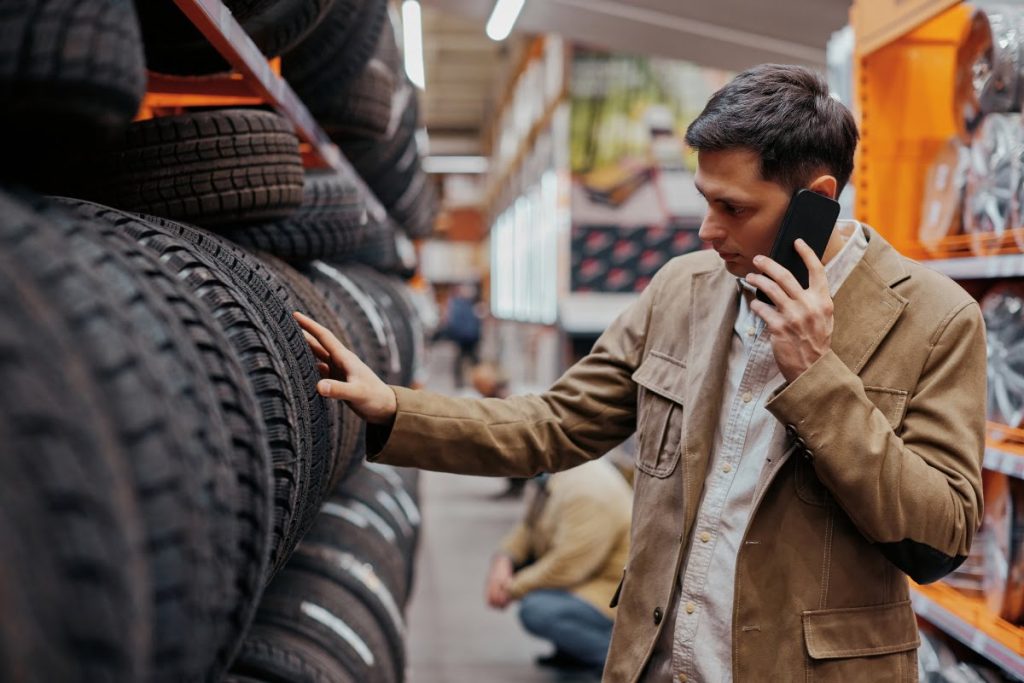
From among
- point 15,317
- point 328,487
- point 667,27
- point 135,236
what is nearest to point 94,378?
point 15,317

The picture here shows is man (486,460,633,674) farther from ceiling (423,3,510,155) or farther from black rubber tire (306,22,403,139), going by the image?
ceiling (423,3,510,155)

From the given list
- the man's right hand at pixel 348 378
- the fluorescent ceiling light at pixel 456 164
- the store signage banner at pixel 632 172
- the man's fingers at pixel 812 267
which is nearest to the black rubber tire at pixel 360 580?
the man's right hand at pixel 348 378

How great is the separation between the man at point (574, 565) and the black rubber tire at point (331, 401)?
97.2 inches

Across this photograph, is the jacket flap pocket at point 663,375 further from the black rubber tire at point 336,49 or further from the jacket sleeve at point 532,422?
the black rubber tire at point 336,49

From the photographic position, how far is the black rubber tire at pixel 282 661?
1.68m

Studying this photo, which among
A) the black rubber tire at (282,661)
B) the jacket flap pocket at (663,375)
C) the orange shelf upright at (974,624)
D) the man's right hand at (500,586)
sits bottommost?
the man's right hand at (500,586)

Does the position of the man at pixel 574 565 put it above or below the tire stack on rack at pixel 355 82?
below

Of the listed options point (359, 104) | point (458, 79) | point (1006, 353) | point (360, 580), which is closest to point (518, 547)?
point (360, 580)

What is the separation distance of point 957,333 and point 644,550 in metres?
0.58

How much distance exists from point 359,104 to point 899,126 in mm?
1433

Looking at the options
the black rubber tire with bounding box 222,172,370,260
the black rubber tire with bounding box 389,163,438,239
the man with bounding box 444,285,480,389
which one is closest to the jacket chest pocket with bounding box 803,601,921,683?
the black rubber tire with bounding box 222,172,370,260

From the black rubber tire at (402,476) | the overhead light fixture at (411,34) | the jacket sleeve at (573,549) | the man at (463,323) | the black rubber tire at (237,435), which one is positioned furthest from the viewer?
the man at (463,323)

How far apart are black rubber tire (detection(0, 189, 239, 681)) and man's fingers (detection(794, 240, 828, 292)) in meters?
0.88

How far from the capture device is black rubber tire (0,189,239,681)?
66cm
